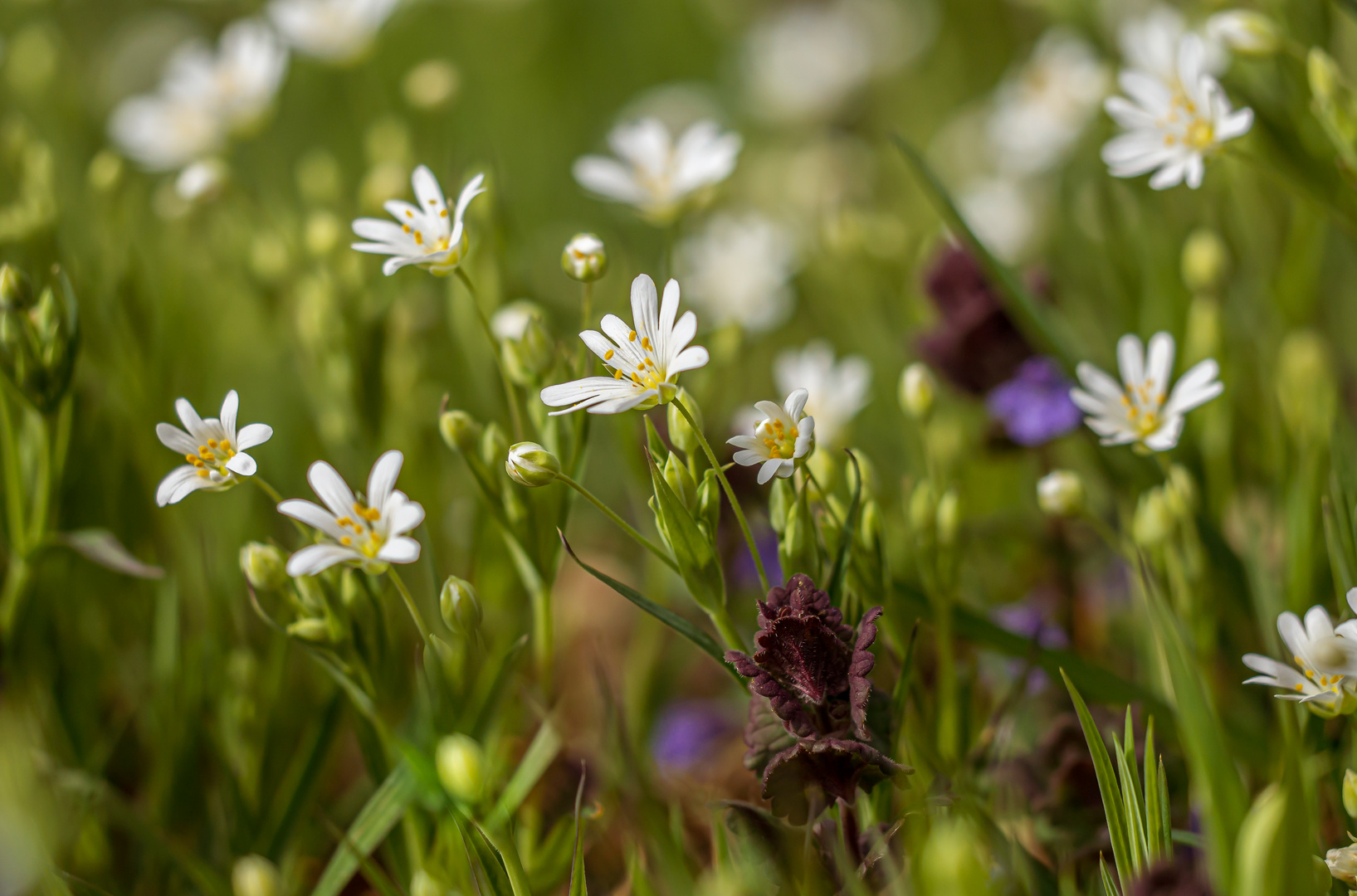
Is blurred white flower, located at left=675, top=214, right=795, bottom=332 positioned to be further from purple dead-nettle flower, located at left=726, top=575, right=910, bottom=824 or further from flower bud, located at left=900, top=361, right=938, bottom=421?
purple dead-nettle flower, located at left=726, top=575, right=910, bottom=824

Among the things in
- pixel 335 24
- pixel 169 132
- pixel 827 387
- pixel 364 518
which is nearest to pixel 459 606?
pixel 364 518

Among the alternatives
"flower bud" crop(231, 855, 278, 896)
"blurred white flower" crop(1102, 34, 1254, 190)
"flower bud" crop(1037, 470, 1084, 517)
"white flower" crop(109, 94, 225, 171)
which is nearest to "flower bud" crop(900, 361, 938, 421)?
"flower bud" crop(1037, 470, 1084, 517)

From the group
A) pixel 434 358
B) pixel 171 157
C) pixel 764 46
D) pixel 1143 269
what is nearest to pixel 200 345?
pixel 171 157

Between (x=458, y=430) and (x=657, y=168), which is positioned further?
(x=657, y=168)

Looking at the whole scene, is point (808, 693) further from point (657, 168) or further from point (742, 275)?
point (742, 275)

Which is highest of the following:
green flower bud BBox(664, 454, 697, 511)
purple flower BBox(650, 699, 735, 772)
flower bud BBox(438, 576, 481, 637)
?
green flower bud BBox(664, 454, 697, 511)

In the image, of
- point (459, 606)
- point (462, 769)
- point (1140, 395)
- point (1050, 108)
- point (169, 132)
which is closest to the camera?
point (462, 769)

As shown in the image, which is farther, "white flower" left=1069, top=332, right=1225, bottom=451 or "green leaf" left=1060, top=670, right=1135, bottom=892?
"white flower" left=1069, top=332, right=1225, bottom=451
